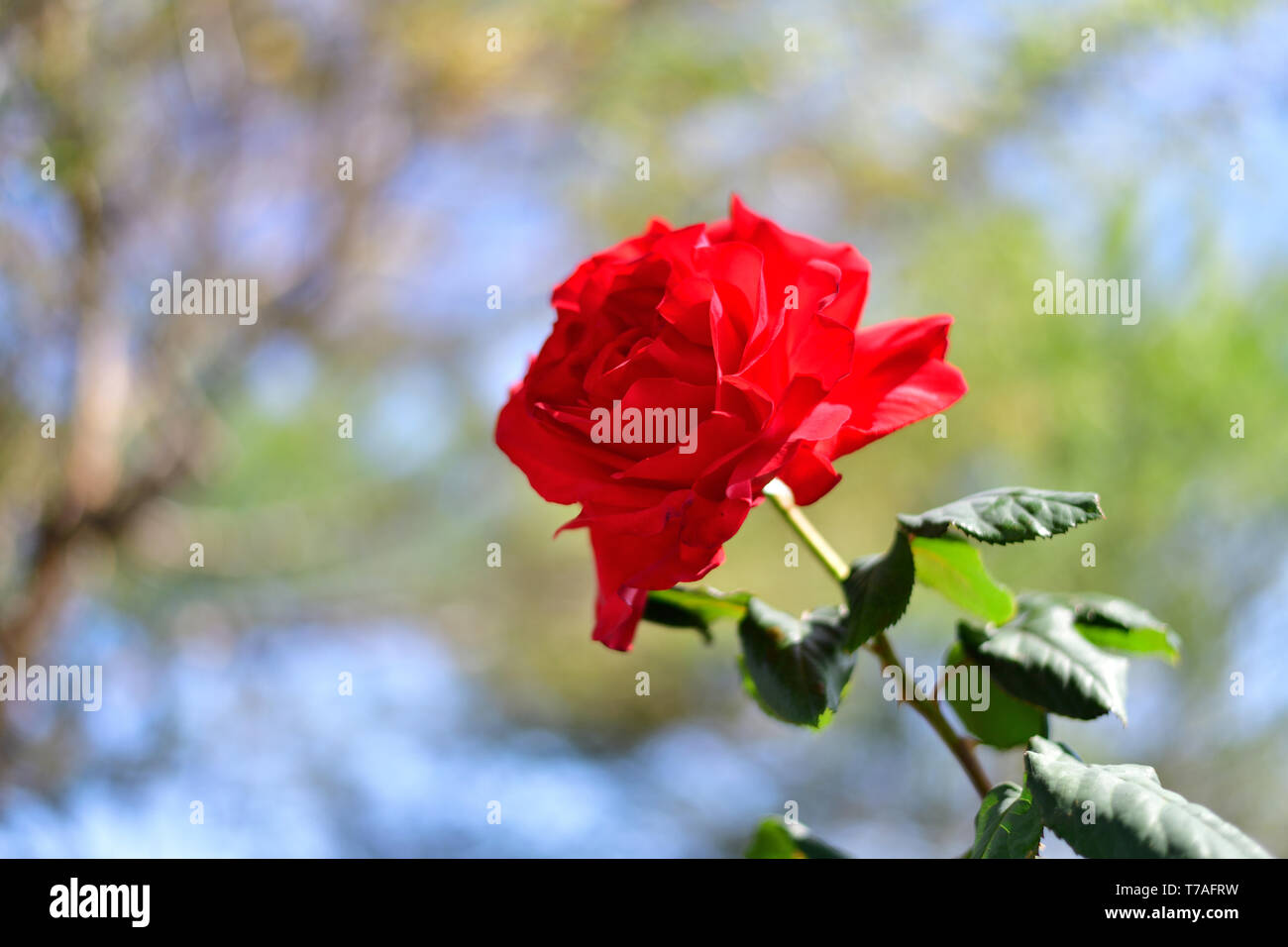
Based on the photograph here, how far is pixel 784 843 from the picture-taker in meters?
0.37

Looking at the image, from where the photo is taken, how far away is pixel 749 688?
0.34m

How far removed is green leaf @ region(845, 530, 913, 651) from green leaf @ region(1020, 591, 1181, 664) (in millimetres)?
71

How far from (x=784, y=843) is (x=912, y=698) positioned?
102mm

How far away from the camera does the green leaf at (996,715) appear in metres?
0.32

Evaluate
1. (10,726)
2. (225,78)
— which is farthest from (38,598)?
(225,78)

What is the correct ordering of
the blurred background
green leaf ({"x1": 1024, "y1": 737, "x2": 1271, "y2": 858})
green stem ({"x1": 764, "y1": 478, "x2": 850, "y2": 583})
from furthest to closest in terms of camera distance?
the blurred background < green stem ({"x1": 764, "y1": 478, "x2": 850, "y2": 583}) < green leaf ({"x1": 1024, "y1": 737, "x2": 1271, "y2": 858})

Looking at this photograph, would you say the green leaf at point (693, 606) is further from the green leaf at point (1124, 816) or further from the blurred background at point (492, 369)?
the blurred background at point (492, 369)

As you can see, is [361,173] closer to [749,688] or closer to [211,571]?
[211,571]

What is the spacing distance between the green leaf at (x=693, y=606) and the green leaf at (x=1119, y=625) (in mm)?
101

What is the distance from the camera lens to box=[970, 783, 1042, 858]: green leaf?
0.76 feet

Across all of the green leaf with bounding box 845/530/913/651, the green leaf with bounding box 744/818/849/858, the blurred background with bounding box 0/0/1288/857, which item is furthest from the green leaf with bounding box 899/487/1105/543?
the blurred background with bounding box 0/0/1288/857

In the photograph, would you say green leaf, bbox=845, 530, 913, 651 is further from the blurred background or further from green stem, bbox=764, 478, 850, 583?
the blurred background

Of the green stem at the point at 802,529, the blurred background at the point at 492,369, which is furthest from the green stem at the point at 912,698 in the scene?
the blurred background at the point at 492,369

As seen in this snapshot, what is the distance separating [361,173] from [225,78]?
0.32 metres
